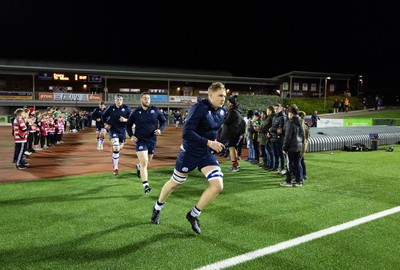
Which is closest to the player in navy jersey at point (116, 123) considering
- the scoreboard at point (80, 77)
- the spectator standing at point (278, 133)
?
the spectator standing at point (278, 133)

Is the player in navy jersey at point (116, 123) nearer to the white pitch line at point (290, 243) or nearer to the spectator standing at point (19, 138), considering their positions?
the spectator standing at point (19, 138)

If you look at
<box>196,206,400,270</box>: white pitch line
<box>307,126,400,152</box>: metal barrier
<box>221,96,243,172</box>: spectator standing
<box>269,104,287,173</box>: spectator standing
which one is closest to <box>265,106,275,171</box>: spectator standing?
<box>269,104,287,173</box>: spectator standing

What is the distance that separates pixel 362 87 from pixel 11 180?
6100cm

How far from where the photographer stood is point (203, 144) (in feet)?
16.5

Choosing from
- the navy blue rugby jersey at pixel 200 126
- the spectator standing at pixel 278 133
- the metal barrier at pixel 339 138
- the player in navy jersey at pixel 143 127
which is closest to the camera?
the navy blue rugby jersey at pixel 200 126

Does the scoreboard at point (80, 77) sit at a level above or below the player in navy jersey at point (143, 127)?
above

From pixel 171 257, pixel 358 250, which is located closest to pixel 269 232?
pixel 358 250

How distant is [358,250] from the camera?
455cm

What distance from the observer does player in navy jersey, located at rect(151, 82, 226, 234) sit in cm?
502

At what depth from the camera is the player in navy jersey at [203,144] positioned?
5.02 m

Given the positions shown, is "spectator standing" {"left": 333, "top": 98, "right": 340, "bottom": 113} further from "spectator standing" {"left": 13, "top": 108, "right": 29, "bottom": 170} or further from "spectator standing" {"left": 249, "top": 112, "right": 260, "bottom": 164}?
"spectator standing" {"left": 13, "top": 108, "right": 29, "bottom": 170}

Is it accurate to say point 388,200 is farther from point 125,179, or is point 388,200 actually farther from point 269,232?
point 125,179

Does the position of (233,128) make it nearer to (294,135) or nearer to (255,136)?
(255,136)

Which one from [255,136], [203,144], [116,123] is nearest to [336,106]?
[255,136]
